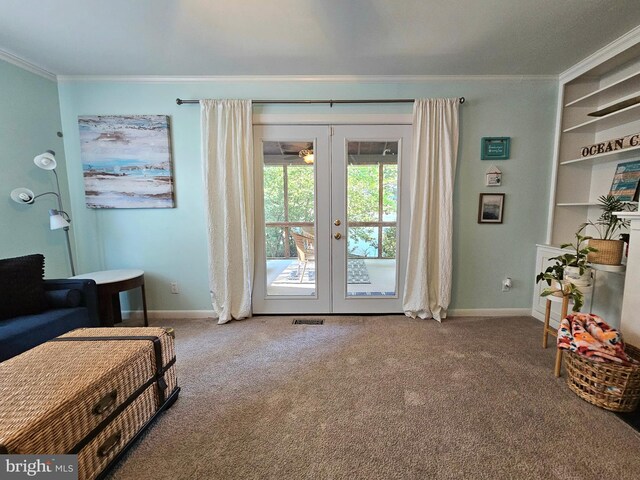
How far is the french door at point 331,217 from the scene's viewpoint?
2713 millimetres

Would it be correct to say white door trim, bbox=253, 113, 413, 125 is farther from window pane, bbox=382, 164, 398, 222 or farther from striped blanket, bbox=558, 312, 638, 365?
striped blanket, bbox=558, 312, 638, 365

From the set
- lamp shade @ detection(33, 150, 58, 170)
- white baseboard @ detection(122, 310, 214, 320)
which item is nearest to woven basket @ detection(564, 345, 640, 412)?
white baseboard @ detection(122, 310, 214, 320)

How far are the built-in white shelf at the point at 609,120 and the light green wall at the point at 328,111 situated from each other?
0.25 meters

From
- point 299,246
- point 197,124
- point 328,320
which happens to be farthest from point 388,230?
point 197,124

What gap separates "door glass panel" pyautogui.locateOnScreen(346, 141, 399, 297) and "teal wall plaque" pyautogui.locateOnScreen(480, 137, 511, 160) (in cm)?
91

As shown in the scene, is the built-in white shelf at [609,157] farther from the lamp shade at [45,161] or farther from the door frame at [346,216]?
the lamp shade at [45,161]

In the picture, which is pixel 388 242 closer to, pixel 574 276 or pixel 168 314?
pixel 574 276

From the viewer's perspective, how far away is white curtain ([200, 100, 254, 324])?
259cm

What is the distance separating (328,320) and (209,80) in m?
2.80

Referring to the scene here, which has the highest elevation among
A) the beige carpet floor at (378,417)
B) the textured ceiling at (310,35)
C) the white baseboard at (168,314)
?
the textured ceiling at (310,35)

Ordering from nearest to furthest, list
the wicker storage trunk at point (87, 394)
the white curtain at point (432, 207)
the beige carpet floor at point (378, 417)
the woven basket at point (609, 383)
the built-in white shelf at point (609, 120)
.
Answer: the wicker storage trunk at point (87, 394), the beige carpet floor at point (378, 417), the woven basket at point (609, 383), the built-in white shelf at point (609, 120), the white curtain at point (432, 207)

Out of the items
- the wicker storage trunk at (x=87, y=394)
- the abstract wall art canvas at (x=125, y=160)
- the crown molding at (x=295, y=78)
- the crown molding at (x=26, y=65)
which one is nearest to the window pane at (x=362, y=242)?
the crown molding at (x=295, y=78)

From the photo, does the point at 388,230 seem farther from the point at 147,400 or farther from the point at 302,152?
the point at 147,400

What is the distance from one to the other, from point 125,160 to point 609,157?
4.71 metres
